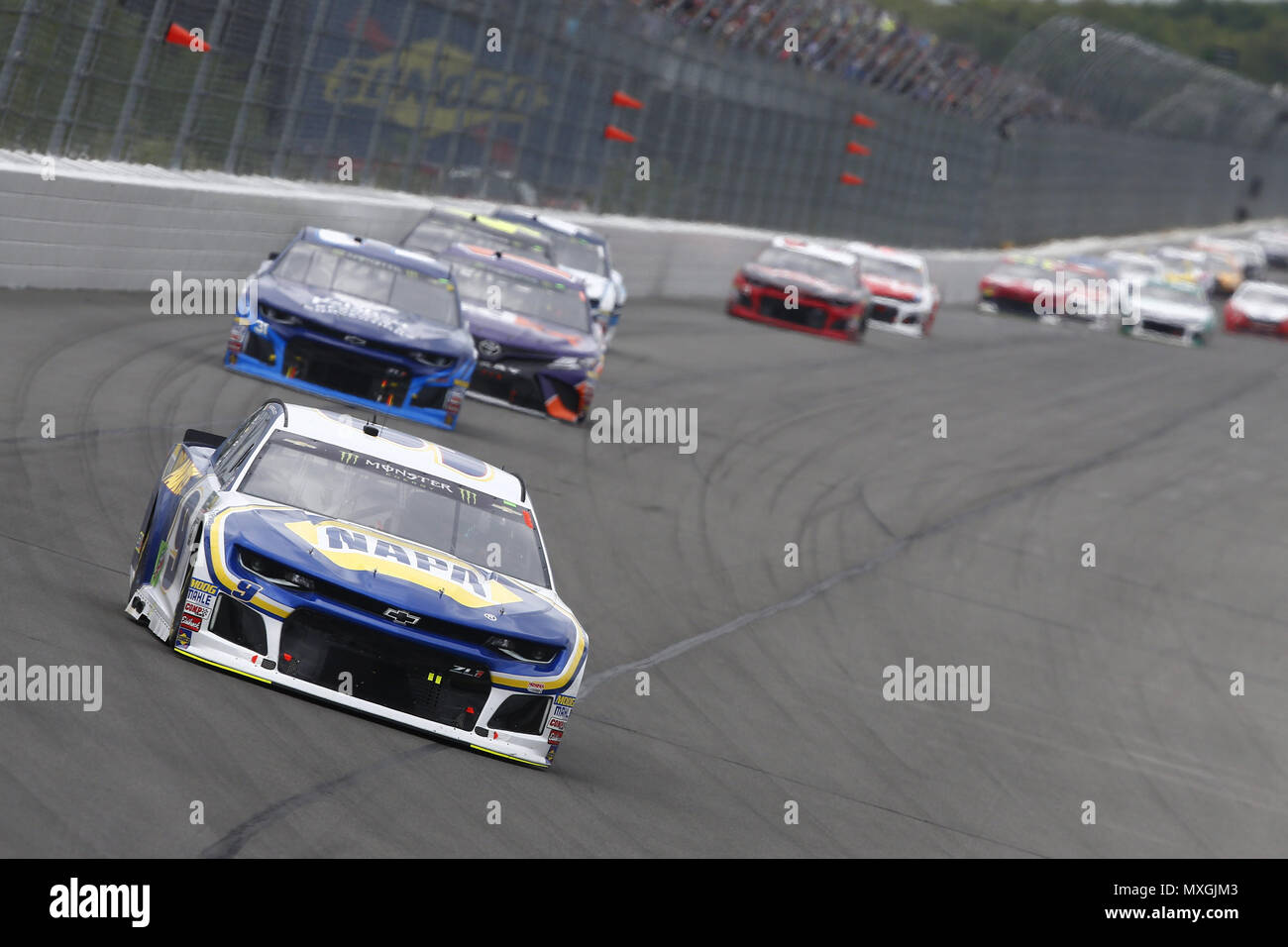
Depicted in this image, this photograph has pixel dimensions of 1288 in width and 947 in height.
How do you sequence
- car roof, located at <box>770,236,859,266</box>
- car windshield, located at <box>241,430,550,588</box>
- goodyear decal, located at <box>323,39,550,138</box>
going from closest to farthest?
car windshield, located at <box>241,430,550,588</box> < goodyear decal, located at <box>323,39,550,138</box> < car roof, located at <box>770,236,859,266</box>

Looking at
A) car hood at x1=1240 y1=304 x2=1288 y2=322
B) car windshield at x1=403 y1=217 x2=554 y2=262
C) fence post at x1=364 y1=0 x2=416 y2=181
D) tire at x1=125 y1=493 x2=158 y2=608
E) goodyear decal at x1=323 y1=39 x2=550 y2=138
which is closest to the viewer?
tire at x1=125 y1=493 x2=158 y2=608

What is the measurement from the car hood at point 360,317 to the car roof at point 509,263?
2.92 meters

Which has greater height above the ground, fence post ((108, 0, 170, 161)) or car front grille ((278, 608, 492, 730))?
fence post ((108, 0, 170, 161))

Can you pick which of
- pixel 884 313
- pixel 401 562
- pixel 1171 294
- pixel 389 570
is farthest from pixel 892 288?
pixel 389 570

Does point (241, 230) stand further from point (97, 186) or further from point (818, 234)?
point (818, 234)

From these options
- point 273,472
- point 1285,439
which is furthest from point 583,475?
point 1285,439

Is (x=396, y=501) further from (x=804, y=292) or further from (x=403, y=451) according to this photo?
(x=804, y=292)

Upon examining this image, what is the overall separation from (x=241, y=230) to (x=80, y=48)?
3300 mm

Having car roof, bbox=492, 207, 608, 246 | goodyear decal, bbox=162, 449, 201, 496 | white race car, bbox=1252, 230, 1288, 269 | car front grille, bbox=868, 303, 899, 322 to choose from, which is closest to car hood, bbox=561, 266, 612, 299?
car roof, bbox=492, 207, 608, 246

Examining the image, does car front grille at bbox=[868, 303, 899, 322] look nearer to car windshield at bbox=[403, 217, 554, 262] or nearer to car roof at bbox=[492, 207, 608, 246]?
car roof at bbox=[492, 207, 608, 246]

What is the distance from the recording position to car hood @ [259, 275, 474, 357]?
15.2 meters

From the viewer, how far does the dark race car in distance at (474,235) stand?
2045 centimetres

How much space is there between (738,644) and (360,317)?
17.0ft

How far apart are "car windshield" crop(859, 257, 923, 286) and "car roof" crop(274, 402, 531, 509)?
84.7ft
